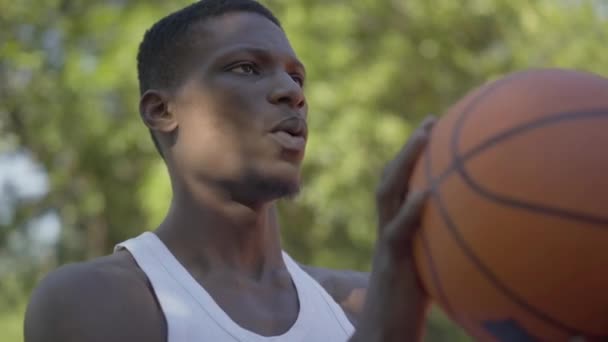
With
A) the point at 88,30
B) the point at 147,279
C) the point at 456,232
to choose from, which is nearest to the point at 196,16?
the point at 147,279

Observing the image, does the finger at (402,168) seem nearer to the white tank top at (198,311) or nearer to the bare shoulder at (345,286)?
the white tank top at (198,311)

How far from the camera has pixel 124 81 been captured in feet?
31.0

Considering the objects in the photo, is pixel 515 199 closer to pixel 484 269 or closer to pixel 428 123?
pixel 484 269

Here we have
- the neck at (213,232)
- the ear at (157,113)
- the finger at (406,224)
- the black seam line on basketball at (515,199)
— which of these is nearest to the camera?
the black seam line on basketball at (515,199)

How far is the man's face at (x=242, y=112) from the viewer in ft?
11.1

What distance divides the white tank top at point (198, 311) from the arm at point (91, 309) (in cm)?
6

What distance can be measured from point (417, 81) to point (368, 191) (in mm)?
1442

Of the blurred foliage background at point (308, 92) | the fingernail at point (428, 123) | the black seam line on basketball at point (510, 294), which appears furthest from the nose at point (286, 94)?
the blurred foliage background at point (308, 92)

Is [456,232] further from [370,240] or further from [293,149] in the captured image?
[370,240]

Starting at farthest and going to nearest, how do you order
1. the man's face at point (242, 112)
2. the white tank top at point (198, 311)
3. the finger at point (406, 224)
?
the man's face at point (242, 112) → the white tank top at point (198, 311) → the finger at point (406, 224)

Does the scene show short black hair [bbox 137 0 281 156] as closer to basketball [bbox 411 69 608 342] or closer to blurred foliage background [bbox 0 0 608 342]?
basketball [bbox 411 69 608 342]

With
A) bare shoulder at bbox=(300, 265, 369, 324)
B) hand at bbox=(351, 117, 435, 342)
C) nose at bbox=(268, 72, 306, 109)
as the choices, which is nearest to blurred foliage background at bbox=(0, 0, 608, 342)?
bare shoulder at bbox=(300, 265, 369, 324)

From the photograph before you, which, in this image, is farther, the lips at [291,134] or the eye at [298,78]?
the eye at [298,78]

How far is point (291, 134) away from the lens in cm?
341
